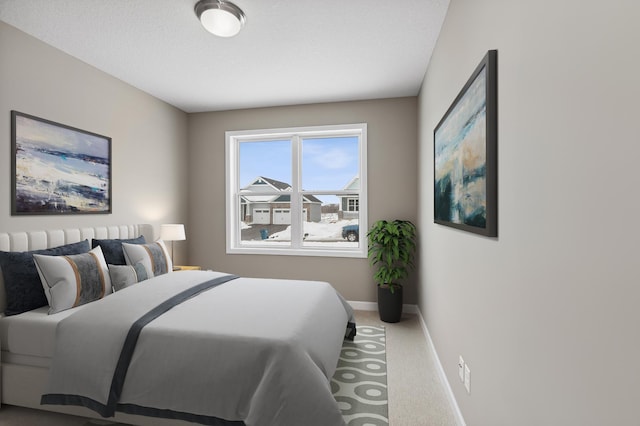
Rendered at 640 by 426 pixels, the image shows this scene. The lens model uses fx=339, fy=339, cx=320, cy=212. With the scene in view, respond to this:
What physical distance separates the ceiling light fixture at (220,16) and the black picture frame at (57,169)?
5.46 feet

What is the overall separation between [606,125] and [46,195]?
3.62 meters

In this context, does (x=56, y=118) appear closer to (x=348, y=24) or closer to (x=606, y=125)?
(x=348, y=24)

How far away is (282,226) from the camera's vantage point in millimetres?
4816

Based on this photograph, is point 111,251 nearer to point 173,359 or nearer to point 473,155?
point 173,359

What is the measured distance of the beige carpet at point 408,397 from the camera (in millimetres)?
2111

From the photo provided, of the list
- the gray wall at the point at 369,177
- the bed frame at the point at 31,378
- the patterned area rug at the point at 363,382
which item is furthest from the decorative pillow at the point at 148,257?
the patterned area rug at the point at 363,382

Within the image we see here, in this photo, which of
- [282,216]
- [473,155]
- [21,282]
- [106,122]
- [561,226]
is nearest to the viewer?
[561,226]

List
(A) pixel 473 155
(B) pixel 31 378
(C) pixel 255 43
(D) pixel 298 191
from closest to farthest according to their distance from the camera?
(A) pixel 473 155 → (B) pixel 31 378 → (C) pixel 255 43 → (D) pixel 298 191

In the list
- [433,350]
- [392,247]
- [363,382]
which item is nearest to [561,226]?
[363,382]

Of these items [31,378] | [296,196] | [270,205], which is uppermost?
[296,196]

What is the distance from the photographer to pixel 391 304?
3889mm

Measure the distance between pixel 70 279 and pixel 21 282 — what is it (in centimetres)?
30

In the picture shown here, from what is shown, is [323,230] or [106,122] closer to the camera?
[106,122]

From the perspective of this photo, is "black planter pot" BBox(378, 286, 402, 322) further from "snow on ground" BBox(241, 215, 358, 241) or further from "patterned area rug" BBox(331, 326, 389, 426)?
"snow on ground" BBox(241, 215, 358, 241)
